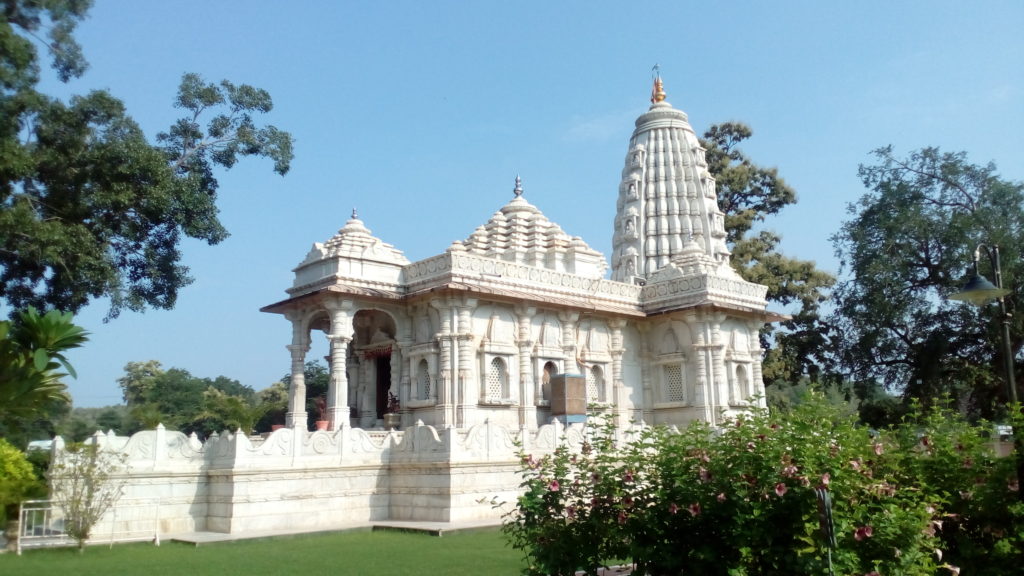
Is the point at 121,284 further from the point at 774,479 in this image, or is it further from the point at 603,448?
the point at 774,479

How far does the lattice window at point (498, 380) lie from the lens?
2252 centimetres

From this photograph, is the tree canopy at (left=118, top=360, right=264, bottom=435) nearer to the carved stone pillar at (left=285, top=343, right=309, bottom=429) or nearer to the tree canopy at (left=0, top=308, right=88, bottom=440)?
the carved stone pillar at (left=285, top=343, right=309, bottom=429)

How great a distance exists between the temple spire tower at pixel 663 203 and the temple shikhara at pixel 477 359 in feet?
0.23

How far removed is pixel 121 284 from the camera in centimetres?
1582

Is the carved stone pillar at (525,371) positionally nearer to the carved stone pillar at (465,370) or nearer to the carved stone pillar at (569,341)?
the carved stone pillar at (569,341)

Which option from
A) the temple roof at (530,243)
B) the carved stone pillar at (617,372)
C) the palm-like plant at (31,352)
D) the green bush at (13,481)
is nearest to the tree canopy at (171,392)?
the temple roof at (530,243)

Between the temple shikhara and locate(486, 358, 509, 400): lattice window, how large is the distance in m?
0.05

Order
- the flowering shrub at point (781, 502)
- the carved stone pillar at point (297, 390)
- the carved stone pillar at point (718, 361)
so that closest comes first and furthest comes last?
the flowering shrub at point (781, 502) < the carved stone pillar at point (297, 390) < the carved stone pillar at point (718, 361)

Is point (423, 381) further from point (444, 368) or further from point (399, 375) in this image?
point (444, 368)

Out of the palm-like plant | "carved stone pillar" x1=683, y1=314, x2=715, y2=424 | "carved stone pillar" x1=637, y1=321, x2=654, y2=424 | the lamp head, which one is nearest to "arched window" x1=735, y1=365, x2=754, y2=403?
"carved stone pillar" x1=683, y1=314, x2=715, y2=424

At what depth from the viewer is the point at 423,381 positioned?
22391mm

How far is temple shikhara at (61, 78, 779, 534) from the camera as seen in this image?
15.3 meters

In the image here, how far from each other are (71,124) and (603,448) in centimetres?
1177

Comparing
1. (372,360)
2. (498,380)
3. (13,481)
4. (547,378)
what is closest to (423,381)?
(498,380)
